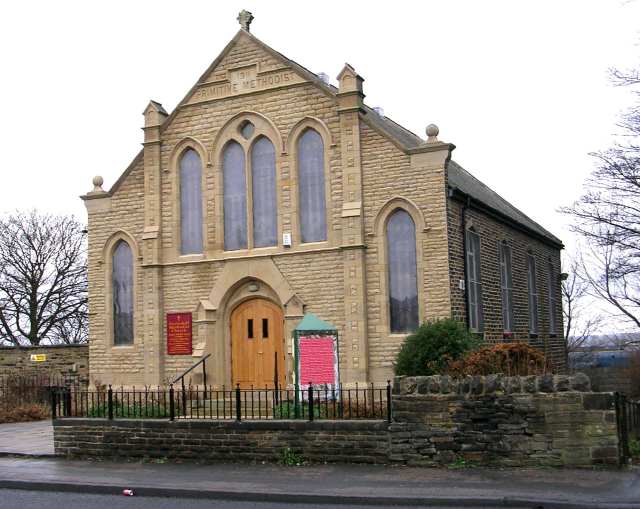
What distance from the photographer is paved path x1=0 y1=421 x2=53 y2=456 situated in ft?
54.6

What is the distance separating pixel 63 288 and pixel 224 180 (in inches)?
1050

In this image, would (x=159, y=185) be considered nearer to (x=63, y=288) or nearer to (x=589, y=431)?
(x=589, y=431)

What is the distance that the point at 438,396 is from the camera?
13344 millimetres

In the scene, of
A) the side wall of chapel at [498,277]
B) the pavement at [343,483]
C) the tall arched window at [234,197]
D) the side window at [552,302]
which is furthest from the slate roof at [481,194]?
the pavement at [343,483]

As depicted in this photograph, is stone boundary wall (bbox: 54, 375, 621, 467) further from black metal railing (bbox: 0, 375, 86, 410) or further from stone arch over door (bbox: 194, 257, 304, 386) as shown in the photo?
black metal railing (bbox: 0, 375, 86, 410)

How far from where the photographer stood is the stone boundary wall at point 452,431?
12.6m

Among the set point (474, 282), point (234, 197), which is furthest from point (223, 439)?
point (474, 282)

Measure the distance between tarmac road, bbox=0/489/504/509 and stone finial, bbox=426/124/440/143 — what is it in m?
10.7

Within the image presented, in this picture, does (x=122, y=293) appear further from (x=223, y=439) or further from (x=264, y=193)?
(x=223, y=439)

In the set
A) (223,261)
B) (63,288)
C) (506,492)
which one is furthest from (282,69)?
(63,288)

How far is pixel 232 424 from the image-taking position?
47.8 feet

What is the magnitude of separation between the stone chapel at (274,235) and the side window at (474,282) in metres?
0.05

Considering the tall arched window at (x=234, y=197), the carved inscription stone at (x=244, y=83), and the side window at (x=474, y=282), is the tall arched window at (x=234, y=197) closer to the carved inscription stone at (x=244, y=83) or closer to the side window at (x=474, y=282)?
the carved inscription stone at (x=244, y=83)

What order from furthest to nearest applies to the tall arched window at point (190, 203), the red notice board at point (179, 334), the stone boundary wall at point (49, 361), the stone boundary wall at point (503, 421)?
the stone boundary wall at point (49, 361) < the tall arched window at point (190, 203) < the red notice board at point (179, 334) < the stone boundary wall at point (503, 421)
